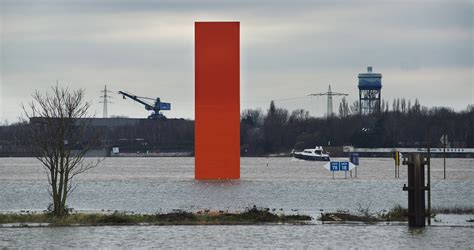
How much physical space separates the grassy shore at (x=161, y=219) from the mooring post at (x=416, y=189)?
3.30 m

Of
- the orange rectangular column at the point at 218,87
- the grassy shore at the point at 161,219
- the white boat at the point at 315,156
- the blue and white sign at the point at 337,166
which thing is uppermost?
the orange rectangular column at the point at 218,87

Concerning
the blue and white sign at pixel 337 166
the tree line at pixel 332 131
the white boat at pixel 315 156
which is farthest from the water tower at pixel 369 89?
the blue and white sign at pixel 337 166

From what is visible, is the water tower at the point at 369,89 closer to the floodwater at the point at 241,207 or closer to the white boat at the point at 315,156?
the white boat at the point at 315,156

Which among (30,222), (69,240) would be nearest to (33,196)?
(30,222)

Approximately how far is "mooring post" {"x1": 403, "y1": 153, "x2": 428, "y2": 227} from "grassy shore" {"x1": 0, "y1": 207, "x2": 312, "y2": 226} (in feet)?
10.8

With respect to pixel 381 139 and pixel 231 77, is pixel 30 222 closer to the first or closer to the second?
pixel 231 77

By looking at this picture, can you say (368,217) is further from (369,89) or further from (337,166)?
(369,89)

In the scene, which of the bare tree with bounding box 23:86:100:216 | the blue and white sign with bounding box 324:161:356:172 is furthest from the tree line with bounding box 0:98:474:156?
the bare tree with bounding box 23:86:100:216

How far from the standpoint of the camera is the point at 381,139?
479 ft

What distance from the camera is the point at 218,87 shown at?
5681 centimetres

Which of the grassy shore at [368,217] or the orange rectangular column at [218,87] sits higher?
the orange rectangular column at [218,87]

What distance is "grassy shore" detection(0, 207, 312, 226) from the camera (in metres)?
30.0

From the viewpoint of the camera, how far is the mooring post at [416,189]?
91.7 ft

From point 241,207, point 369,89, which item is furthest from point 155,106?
point 241,207
